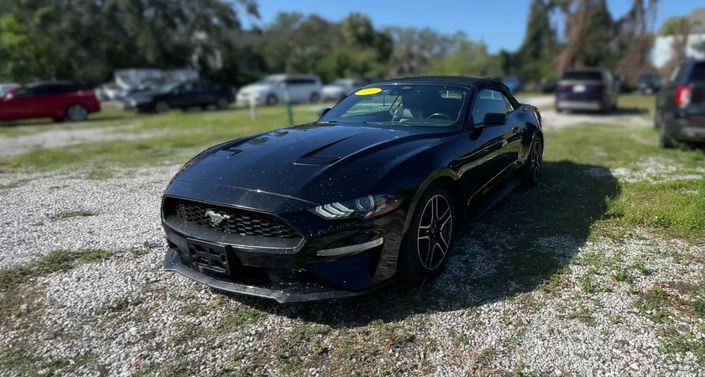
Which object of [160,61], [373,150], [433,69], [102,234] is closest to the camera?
[373,150]

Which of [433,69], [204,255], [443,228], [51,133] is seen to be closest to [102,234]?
[204,255]

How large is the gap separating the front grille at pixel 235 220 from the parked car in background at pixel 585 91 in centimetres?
1453

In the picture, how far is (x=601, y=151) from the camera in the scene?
7.90 m

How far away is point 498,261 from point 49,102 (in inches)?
647

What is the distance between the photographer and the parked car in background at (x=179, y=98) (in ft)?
64.5

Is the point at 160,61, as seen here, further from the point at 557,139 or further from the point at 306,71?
the point at 557,139

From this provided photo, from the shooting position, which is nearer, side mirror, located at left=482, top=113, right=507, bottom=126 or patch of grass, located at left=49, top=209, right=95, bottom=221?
side mirror, located at left=482, top=113, right=507, bottom=126

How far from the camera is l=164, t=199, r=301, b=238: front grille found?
8.71 ft

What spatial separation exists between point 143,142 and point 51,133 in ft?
12.9

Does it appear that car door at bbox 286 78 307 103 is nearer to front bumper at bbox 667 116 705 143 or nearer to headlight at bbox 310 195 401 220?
front bumper at bbox 667 116 705 143

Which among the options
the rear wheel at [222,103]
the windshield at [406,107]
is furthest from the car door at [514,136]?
the rear wheel at [222,103]

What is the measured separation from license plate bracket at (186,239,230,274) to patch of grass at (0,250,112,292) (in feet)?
4.33

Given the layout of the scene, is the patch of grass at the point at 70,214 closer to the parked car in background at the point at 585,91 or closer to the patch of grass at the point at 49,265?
the patch of grass at the point at 49,265

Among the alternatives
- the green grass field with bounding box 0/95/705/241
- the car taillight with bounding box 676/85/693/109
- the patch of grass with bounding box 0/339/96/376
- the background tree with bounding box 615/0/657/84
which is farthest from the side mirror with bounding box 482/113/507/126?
the background tree with bounding box 615/0/657/84
